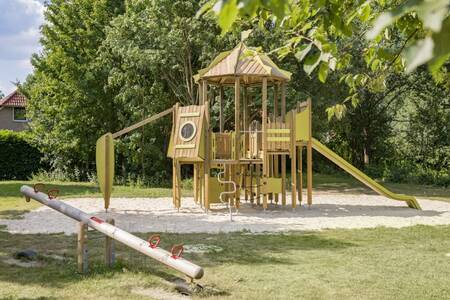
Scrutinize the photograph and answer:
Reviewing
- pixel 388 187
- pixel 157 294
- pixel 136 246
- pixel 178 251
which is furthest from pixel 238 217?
pixel 388 187

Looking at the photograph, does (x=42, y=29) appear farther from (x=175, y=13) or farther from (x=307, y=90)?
(x=307, y=90)

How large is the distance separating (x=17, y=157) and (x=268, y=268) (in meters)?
22.1

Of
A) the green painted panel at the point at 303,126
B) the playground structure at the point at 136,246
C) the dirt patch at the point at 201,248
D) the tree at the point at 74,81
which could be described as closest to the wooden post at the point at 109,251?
the playground structure at the point at 136,246

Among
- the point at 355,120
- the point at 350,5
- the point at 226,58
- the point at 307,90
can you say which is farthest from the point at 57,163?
the point at 350,5

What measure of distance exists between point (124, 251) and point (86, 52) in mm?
17037

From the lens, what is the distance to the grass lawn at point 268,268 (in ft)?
18.1

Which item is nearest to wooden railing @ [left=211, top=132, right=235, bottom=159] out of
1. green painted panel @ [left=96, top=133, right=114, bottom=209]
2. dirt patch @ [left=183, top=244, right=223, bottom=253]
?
green painted panel @ [left=96, top=133, right=114, bottom=209]

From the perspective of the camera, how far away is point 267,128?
1318 cm

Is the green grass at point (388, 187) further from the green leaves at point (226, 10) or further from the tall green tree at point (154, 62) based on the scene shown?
the green leaves at point (226, 10)

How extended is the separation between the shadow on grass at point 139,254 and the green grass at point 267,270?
0.04 ft

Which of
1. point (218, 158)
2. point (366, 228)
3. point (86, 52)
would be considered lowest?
point (366, 228)

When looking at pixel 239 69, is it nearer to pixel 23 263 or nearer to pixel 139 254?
pixel 139 254

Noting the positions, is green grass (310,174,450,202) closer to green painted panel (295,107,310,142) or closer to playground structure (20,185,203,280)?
green painted panel (295,107,310,142)

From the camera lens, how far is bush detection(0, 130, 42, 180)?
25844 millimetres
